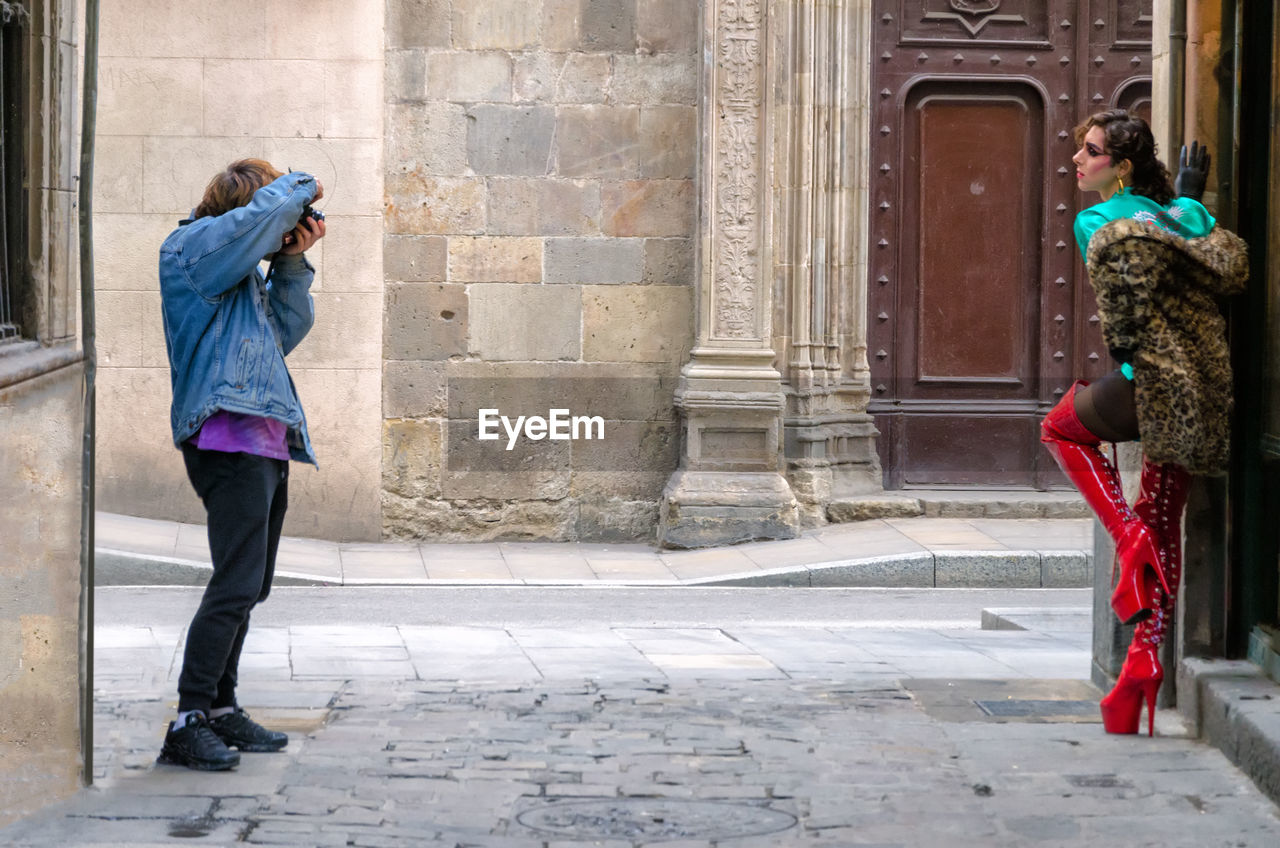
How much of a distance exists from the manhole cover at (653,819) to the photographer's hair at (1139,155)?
2214mm

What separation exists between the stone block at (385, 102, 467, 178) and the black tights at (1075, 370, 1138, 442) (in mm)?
7186

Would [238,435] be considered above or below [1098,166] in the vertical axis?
below

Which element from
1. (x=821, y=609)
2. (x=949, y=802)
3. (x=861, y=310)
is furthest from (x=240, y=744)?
(x=861, y=310)

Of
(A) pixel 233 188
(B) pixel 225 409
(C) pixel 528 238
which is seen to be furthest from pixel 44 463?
(C) pixel 528 238

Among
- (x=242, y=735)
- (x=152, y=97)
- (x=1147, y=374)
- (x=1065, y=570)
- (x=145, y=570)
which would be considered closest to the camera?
(x=242, y=735)

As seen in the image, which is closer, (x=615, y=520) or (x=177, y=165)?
(x=177, y=165)

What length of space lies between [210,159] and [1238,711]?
8.44 metres

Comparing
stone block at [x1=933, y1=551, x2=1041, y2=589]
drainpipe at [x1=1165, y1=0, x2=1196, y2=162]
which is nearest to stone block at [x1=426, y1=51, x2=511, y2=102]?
stone block at [x1=933, y1=551, x2=1041, y2=589]

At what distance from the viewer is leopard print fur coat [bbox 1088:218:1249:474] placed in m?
5.31

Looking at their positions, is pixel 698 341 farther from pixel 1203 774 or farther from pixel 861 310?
pixel 1203 774

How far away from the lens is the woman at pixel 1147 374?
5328 mm

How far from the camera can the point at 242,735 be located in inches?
207

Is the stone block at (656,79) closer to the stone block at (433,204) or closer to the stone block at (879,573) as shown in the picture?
the stone block at (433,204)

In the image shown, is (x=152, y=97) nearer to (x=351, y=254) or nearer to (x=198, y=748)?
(x=351, y=254)
